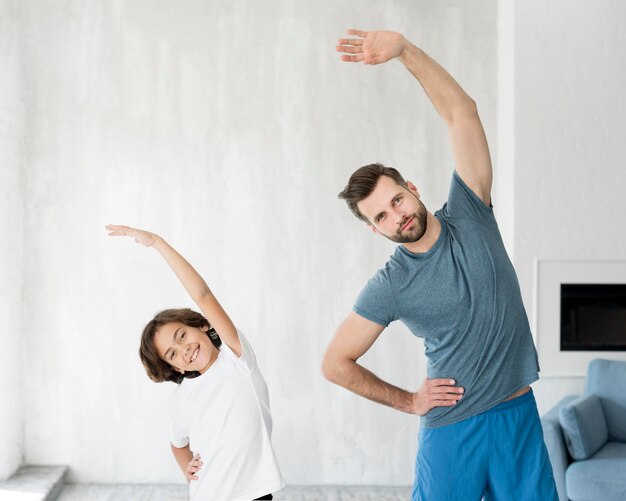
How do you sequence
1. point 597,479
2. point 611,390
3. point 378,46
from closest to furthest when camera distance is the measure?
point 378,46
point 597,479
point 611,390

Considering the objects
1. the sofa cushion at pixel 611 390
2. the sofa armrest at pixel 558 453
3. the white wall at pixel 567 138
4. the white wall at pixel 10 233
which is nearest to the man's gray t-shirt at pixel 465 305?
the sofa armrest at pixel 558 453

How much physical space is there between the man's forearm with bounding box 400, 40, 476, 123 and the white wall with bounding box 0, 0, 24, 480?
311cm

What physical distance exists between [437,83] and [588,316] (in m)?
2.88

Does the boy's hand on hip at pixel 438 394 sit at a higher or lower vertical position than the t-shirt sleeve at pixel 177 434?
higher

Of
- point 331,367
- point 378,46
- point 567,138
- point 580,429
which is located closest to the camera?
point 378,46

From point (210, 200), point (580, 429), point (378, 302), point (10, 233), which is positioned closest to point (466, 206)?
point (378, 302)

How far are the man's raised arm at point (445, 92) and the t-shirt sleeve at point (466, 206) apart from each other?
0.06 feet

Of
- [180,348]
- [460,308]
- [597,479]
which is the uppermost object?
[460,308]

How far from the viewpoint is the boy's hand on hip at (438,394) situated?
78.2 inches

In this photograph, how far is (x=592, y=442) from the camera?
3738mm

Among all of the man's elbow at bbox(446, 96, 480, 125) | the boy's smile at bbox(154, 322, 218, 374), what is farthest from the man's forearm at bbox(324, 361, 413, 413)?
the man's elbow at bbox(446, 96, 480, 125)

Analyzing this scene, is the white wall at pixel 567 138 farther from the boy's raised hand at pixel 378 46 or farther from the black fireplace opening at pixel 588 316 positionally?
the boy's raised hand at pixel 378 46

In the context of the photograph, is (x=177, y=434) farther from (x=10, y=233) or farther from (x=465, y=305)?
(x=10, y=233)

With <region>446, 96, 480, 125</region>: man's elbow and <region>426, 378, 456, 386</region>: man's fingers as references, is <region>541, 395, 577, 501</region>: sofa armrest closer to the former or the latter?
<region>426, 378, 456, 386</region>: man's fingers
